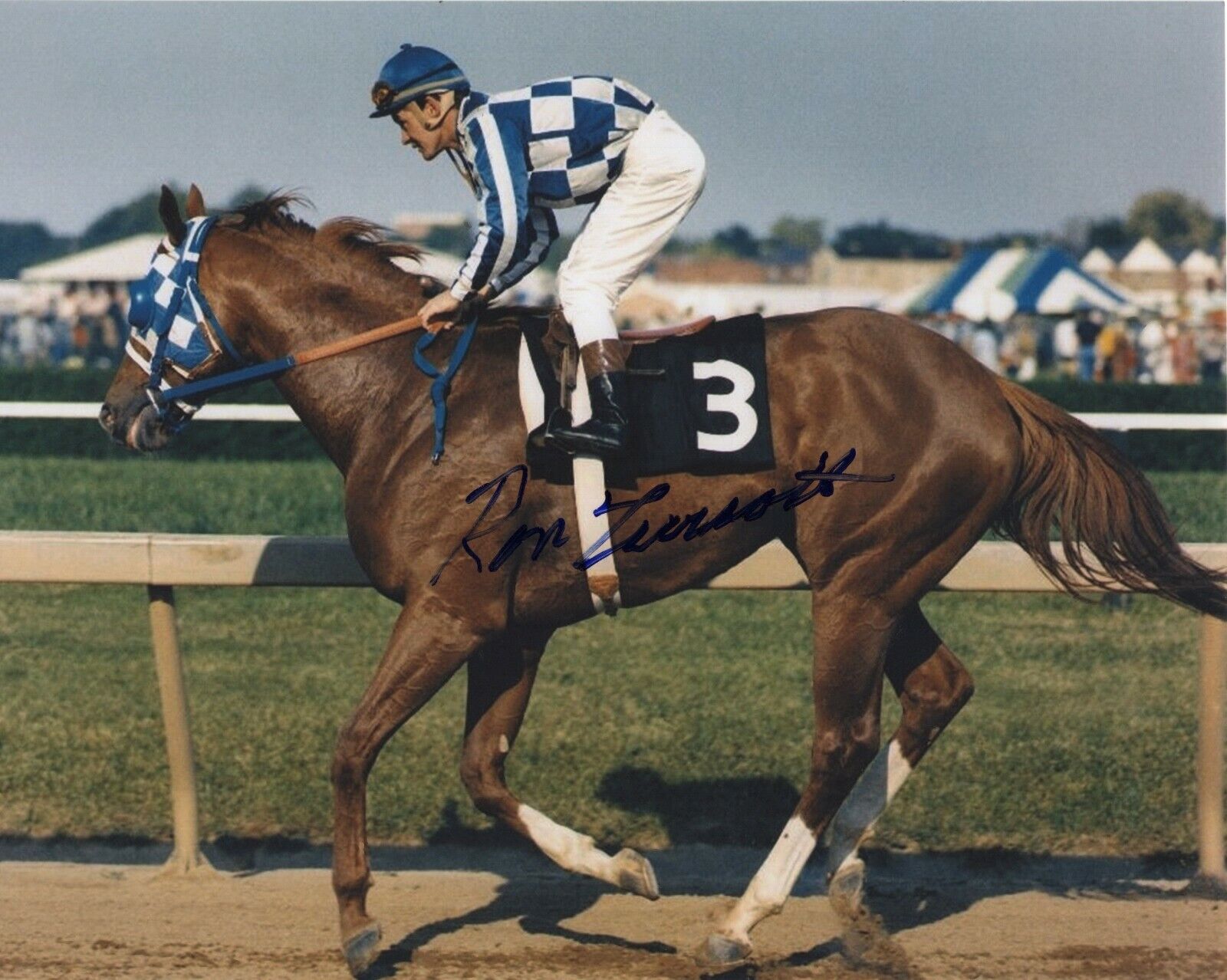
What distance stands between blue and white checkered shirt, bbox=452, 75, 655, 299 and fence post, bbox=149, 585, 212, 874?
1372 mm

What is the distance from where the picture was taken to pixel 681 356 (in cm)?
429

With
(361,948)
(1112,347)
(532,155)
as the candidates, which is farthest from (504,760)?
(1112,347)

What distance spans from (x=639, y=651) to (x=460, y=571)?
3.50m

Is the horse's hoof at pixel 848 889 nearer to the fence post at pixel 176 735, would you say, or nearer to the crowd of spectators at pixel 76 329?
the fence post at pixel 176 735

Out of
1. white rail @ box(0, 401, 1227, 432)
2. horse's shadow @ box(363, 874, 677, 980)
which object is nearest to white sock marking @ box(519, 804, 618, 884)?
horse's shadow @ box(363, 874, 677, 980)

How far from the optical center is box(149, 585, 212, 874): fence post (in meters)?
4.91

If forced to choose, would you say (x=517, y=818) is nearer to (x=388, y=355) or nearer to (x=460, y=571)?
(x=460, y=571)

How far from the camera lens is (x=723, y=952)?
414cm

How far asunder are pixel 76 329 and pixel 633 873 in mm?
31502

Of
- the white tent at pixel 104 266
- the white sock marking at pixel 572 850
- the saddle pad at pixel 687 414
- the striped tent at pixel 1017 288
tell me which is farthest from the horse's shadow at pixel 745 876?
the white tent at pixel 104 266

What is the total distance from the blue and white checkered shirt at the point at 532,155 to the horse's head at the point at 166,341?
2.18ft

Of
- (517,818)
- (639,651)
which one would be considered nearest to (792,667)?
(639,651)

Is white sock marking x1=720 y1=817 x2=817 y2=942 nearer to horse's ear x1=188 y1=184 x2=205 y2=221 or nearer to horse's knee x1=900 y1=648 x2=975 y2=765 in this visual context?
horse's knee x1=900 y1=648 x2=975 y2=765
